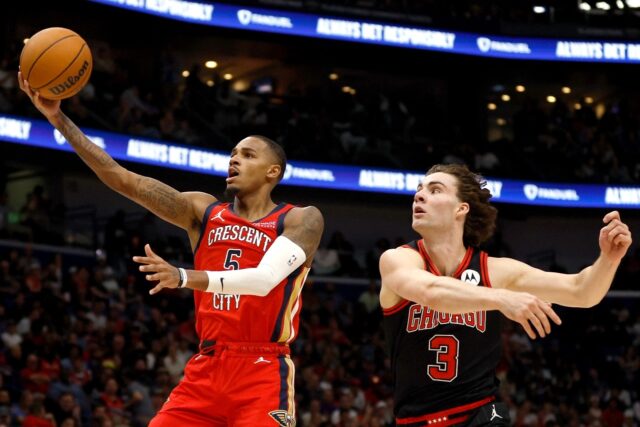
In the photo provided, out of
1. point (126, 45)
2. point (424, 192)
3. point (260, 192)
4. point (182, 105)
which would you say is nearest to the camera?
point (424, 192)

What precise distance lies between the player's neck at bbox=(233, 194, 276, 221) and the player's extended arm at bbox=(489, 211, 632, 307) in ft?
5.02

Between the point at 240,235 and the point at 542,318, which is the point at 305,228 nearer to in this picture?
the point at 240,235

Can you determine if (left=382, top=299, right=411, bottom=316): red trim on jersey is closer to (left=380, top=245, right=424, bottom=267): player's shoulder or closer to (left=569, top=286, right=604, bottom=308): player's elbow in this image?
(left=380, top=245, right=424, bottom=267): player's shoulder

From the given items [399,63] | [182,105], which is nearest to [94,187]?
[182,105]

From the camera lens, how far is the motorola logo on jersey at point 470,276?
18.5 ft

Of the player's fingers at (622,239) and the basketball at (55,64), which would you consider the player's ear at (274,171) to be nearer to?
the basketball at (55,64)

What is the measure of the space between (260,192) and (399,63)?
897 inches

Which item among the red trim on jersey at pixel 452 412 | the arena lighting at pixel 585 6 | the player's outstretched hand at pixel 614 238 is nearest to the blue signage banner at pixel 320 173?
the arena lighting at pixel 585 6

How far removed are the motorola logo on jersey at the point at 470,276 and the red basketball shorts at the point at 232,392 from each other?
123cm

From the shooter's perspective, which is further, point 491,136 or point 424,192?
point 491,136

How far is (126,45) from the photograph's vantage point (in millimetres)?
25406

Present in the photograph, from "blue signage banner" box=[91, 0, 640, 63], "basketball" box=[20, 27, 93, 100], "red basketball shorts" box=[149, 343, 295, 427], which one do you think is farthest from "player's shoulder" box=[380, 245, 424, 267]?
"blue signage banner" box=[91, 0, 640, 63]

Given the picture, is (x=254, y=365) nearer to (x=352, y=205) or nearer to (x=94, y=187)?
(x=94, y=187)

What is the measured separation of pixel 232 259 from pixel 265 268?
383 millimetres
